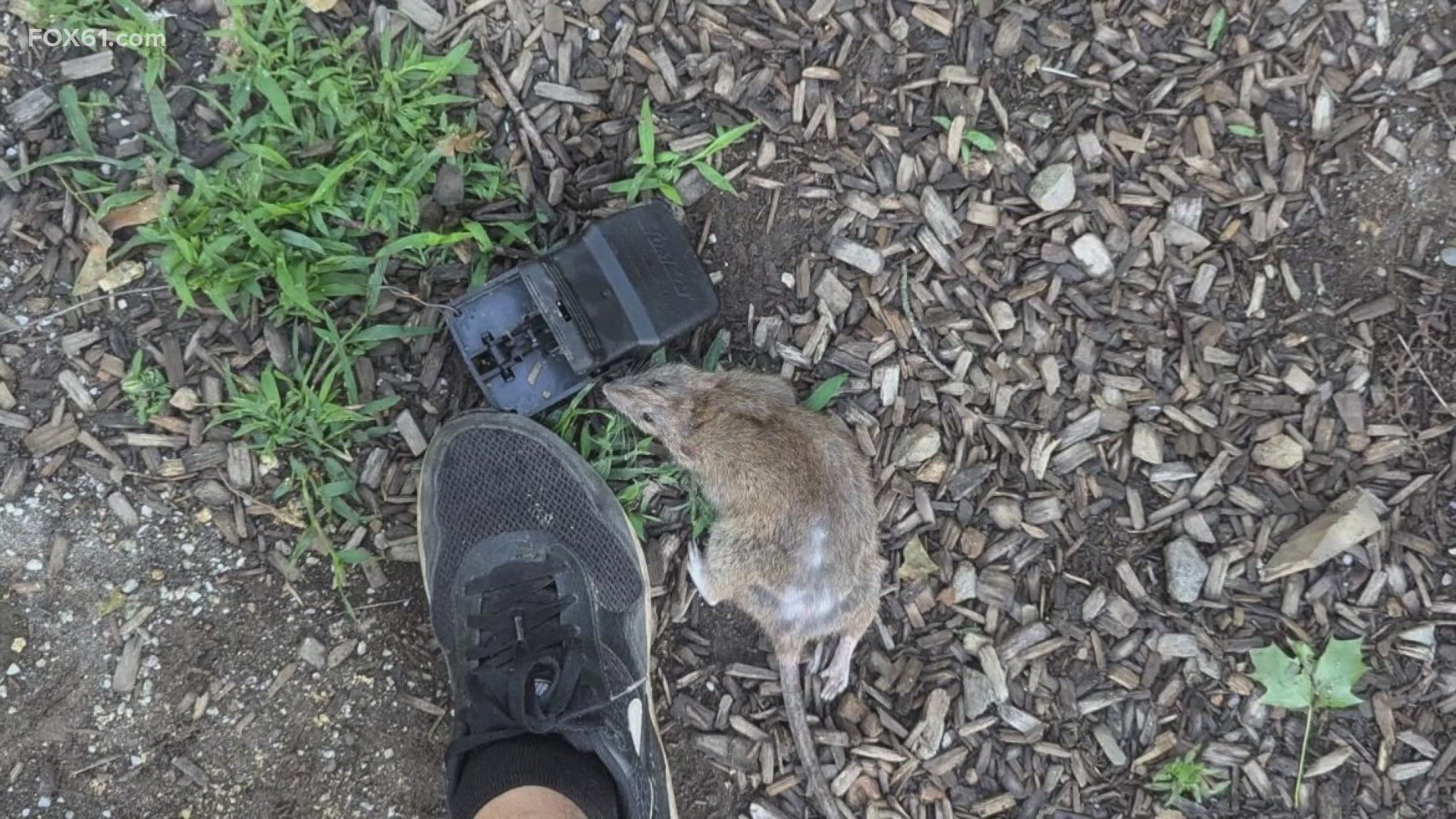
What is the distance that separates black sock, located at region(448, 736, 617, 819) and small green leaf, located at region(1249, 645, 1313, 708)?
2428 mm

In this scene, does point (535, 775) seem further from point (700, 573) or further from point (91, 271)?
point (91, 271)

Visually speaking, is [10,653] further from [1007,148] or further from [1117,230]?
[1117,230]

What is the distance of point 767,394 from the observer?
369cm

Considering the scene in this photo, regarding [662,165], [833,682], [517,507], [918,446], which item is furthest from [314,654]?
[918,446]

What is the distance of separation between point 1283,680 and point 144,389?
14.0 ft

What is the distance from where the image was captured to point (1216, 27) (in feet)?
12.5

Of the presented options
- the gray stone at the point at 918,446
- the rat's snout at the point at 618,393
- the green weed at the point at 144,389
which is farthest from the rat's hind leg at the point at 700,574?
the green weed at the point at 144,389

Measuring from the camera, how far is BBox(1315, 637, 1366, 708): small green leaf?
3.66 meters

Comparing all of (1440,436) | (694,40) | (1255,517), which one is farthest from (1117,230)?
(694,40)

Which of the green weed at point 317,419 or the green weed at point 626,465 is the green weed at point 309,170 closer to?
the green weed at point 317,419

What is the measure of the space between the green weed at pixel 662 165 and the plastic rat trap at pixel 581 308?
0.12 m

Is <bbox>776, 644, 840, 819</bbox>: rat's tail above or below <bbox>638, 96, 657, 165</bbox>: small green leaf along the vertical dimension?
below

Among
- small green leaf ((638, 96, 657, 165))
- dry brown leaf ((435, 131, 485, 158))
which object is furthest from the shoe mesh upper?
small green leaf ((638, 96, 657, 165))

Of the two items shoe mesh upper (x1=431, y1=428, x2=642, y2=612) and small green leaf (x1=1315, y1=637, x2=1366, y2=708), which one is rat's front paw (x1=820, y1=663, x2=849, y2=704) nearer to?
shoe mesh upper (x1=431, y1=428, x2=642, y2=612)
